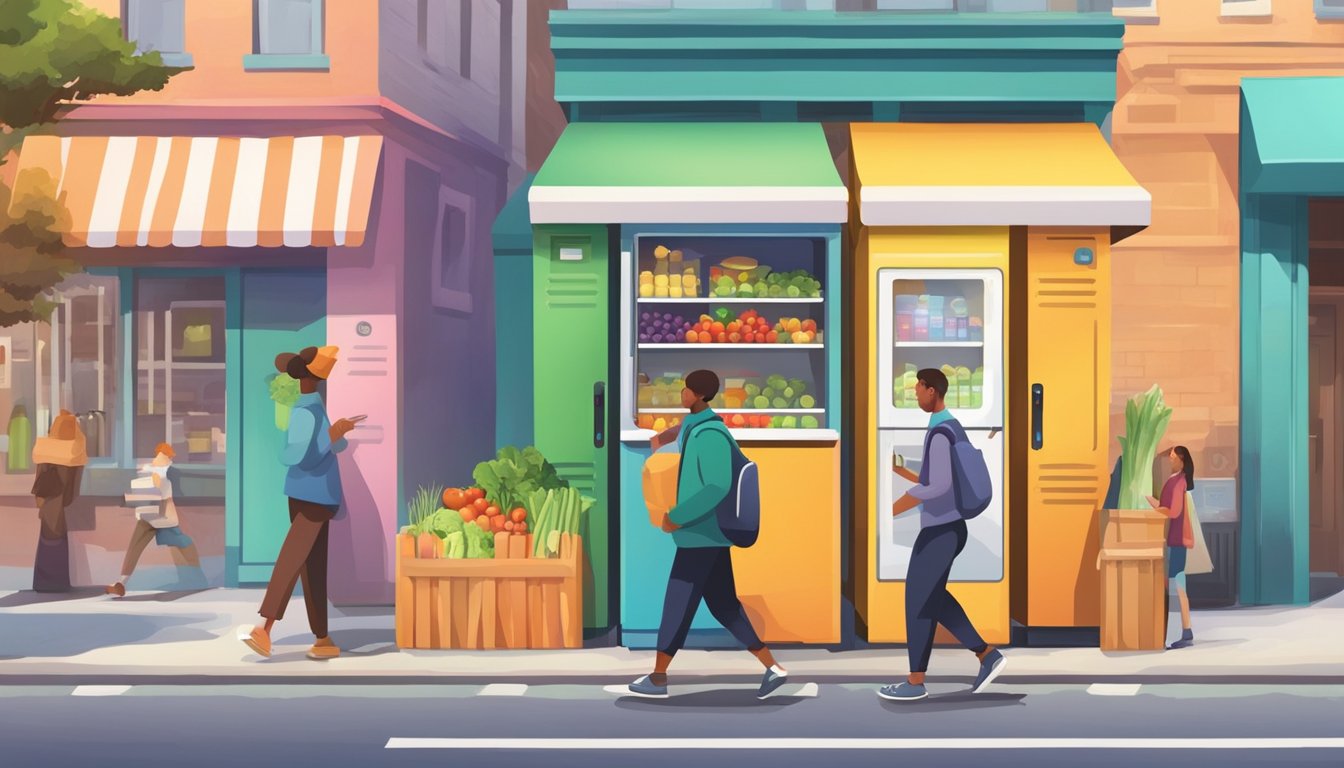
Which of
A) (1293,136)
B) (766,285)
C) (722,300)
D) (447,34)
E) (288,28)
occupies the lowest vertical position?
(722,300)

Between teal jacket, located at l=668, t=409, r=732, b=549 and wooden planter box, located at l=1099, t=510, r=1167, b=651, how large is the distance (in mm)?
3371

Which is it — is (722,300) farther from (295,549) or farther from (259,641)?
(259,641)

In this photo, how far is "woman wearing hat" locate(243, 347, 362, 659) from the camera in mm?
10109

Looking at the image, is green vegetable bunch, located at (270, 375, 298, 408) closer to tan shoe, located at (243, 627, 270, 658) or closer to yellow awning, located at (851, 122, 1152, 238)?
tan shoe, located at (243, 627, 270, 658)

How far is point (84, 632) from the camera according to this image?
37.0 ft

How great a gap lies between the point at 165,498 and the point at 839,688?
6.88 metres

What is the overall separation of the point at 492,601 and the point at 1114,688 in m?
4.31

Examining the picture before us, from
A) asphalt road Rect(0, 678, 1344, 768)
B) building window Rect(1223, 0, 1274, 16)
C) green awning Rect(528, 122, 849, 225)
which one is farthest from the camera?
building window Rect(1223, 0, 1274, 16)

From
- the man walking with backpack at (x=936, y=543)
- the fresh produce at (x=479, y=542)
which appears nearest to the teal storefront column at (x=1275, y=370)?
the man walking with backpack at (x=936, y=543)

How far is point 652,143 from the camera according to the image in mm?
11867

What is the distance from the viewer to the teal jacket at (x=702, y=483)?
877 centimetres

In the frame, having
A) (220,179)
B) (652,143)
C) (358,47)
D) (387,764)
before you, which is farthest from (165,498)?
(387,764)

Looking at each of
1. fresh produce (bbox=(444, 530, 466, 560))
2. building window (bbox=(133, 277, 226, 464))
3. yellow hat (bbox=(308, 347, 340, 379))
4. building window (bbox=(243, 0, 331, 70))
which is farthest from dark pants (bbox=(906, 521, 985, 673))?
building window (bbox=(243, 0, 331, 70))

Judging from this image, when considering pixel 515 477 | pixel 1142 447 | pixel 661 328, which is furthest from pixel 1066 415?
pixel 515 477
